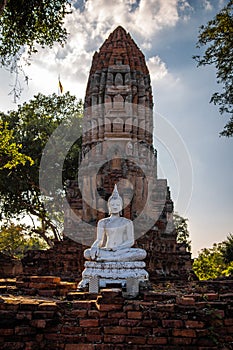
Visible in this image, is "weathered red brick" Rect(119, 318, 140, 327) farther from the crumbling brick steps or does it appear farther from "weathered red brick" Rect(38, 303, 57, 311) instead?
the crumbling brick steps

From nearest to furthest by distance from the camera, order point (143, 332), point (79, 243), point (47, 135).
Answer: point (143, 332) < point (79, 243) < point (47, 135)

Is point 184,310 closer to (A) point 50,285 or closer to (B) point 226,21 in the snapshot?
(A) point 50,285

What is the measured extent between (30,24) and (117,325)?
26.1ft

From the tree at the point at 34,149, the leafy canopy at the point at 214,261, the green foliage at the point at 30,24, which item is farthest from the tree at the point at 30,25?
the leafy canopy at the point at 214,261

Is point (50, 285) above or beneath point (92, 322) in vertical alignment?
above

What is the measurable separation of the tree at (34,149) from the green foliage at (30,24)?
38.5 ft

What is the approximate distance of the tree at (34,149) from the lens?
22234 mm

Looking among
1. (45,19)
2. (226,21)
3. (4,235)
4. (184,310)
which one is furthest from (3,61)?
(4,235)

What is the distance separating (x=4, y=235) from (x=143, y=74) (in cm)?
1581

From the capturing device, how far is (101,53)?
59.9 ft

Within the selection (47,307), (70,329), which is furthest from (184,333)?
(47,307)

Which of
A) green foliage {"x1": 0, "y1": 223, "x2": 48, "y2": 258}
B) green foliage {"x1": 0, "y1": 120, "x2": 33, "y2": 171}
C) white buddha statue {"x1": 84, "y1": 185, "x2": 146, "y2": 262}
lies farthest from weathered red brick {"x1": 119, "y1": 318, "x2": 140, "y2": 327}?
green foliage {"x1": 0, "y1": 223, "x2": 48, "y2": 258}

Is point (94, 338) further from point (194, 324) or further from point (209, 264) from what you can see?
point (209, 264)

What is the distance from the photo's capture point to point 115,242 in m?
7.95
